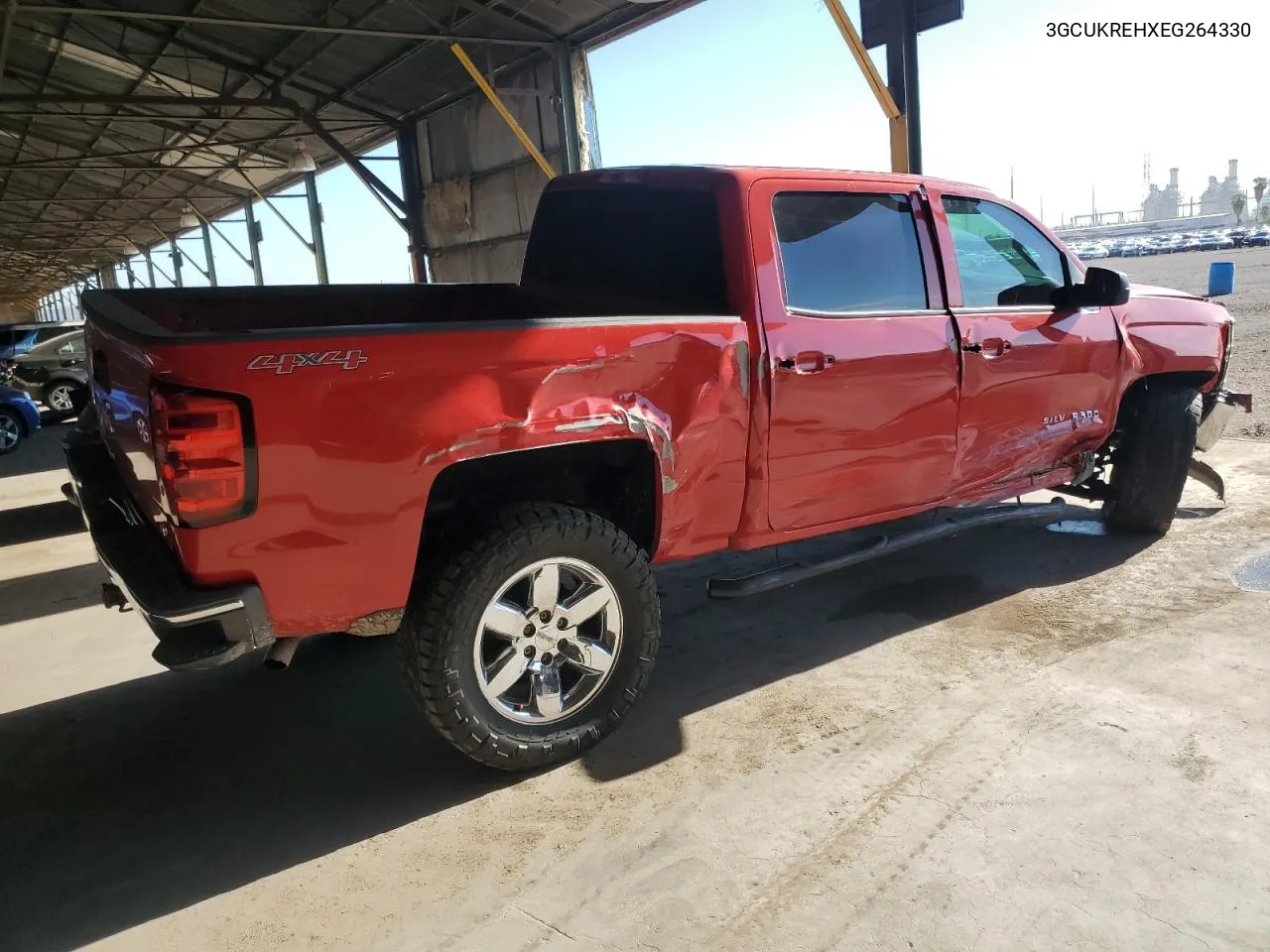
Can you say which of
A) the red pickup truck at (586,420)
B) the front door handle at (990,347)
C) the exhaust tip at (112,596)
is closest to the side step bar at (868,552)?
the red pickup truck at (586,420)

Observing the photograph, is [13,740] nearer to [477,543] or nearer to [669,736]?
[477,543]

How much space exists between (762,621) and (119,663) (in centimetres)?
291

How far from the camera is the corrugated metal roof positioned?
11.4 metres

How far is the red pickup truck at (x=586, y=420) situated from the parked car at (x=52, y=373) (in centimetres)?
1453

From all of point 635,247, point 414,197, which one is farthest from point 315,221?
point 635,247

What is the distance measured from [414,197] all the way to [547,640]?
15.4 metres

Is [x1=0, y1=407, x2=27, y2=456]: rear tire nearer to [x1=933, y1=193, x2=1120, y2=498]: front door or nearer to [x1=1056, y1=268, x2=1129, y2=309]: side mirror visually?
[x1=933, y1=193, x2=1120, y2=498]: front door

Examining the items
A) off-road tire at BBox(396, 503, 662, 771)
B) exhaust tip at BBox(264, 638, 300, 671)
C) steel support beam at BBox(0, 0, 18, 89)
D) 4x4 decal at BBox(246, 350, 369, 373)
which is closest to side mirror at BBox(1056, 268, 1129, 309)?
off-road tire at BBox(396, 503, 662, 771)

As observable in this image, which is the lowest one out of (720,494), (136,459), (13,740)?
(13,740)

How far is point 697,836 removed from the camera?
2471mm

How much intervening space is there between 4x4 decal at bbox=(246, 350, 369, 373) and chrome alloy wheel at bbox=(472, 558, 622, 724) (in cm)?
80

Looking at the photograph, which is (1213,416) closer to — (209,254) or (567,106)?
(567,106)

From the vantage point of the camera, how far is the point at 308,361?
88.9 inches

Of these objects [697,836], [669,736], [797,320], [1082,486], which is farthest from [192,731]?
[1082,486]
